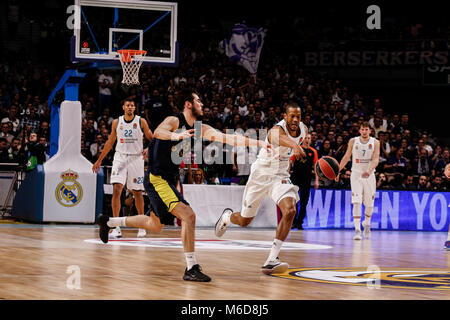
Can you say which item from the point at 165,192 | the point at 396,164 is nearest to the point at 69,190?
the point at 165,192

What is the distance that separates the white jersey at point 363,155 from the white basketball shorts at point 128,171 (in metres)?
4.40

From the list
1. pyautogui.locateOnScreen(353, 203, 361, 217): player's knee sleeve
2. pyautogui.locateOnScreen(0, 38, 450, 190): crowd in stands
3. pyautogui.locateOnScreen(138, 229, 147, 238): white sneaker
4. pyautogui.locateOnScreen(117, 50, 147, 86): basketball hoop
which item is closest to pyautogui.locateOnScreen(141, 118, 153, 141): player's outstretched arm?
pyautogui.locateOnScreen(138, 229, 147, 238): white sneaker

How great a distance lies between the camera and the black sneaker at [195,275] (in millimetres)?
6941

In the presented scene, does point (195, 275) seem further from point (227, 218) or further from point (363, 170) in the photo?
point (363, 170)

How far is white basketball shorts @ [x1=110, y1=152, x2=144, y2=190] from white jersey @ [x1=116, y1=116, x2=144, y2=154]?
12cm

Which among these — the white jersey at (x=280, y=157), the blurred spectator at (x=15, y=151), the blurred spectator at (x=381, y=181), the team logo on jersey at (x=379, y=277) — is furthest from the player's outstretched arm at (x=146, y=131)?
the blurred spectator at (x=381, y=181)

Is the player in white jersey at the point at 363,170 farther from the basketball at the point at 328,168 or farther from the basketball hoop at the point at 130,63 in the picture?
the basketball hoop at the point at 130,63

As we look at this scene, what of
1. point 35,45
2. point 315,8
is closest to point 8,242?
point 35,45

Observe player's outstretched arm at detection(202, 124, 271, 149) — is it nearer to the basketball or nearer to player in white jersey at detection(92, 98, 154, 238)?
the basketball

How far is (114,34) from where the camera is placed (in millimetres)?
14477

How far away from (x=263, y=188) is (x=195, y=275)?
190 cm

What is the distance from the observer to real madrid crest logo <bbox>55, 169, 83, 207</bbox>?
14.3m

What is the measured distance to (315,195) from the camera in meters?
16.8

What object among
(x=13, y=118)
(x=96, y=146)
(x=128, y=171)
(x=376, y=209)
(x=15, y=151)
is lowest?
(x=376, y=209)
